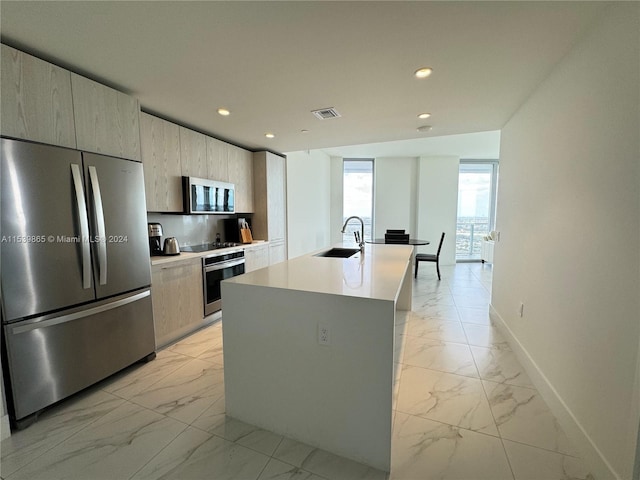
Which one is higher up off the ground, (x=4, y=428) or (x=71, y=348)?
(x=71, y=348)

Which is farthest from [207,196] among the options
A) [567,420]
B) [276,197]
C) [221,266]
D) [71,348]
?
[567,420]

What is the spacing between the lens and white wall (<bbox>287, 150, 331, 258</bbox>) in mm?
5238

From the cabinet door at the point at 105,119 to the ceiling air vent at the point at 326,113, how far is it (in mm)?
1611

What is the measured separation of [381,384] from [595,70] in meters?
2.04

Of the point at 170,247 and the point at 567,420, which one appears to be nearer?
the point at 567,420

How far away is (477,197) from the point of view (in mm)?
7266

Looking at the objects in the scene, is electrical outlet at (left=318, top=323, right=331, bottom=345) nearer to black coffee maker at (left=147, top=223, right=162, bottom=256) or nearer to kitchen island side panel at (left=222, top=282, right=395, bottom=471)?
kitchen island side panel at (left=222, top=282, right=395, bottom=471)

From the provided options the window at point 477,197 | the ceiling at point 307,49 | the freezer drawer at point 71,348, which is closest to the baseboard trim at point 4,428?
the freezer drawer at point 71,348

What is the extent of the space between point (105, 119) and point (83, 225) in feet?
2.78

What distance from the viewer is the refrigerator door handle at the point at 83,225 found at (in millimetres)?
1835

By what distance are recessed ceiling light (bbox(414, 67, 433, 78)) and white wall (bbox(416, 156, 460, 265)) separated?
5333 mm

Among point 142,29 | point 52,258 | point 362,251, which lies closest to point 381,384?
point 362,251

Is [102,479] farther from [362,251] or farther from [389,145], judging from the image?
[389,145]

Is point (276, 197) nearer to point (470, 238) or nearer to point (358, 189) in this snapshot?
point (358, 189)
